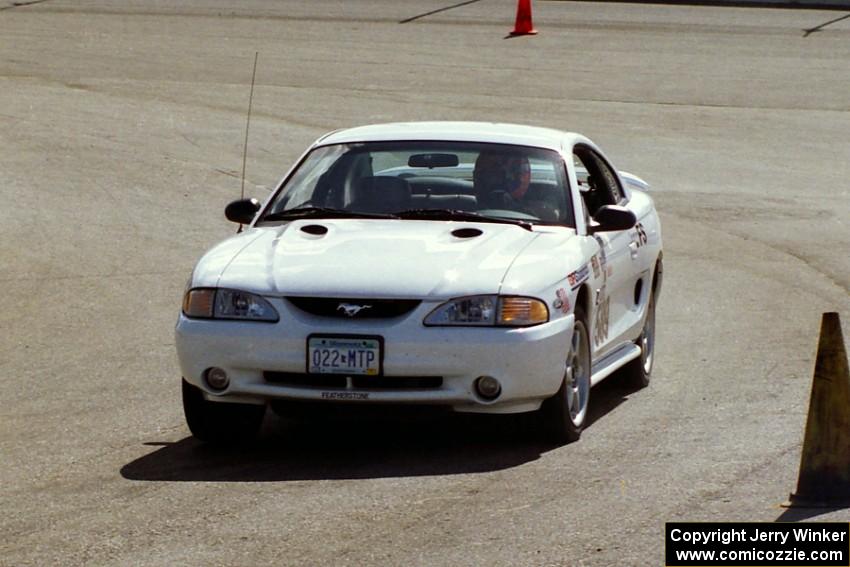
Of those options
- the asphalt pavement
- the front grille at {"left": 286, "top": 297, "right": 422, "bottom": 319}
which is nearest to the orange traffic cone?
the asphalt pavement

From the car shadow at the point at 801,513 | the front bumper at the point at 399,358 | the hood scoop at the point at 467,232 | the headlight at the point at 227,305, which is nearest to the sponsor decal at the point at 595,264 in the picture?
the hood scoop at the point at 467,232

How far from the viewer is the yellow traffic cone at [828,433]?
23.2ft

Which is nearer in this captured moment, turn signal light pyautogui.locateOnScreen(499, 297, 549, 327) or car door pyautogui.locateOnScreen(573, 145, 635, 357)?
turn signal light pyautogui.locateOnScreen(499, 297, 549, 327)

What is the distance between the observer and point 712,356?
1123 centimetres

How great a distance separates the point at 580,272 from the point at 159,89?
16543mm

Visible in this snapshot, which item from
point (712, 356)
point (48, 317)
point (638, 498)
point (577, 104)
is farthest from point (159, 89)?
point (638, 498)

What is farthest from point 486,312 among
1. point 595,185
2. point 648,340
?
point 648,340

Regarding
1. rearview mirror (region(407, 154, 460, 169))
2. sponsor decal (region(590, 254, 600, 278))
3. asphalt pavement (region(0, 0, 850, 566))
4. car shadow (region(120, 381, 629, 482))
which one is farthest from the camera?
rearview mirror (region(407, 154, 460, 169))

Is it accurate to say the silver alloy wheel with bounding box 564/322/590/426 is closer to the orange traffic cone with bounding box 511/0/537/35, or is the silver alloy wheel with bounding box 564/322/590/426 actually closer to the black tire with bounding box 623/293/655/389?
the black tire with bounding box 623/293/655/389

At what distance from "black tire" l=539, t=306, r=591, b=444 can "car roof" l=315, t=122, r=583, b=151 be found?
133 cm

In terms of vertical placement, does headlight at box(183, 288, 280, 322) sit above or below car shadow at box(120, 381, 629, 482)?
above

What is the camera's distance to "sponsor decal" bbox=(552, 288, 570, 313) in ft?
27.1

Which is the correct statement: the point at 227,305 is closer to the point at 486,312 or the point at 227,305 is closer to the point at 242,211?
the point at 486,312

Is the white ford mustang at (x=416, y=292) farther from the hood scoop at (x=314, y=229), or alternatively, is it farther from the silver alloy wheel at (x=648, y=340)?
the silver alloy wheel at (x=648, y=340)
